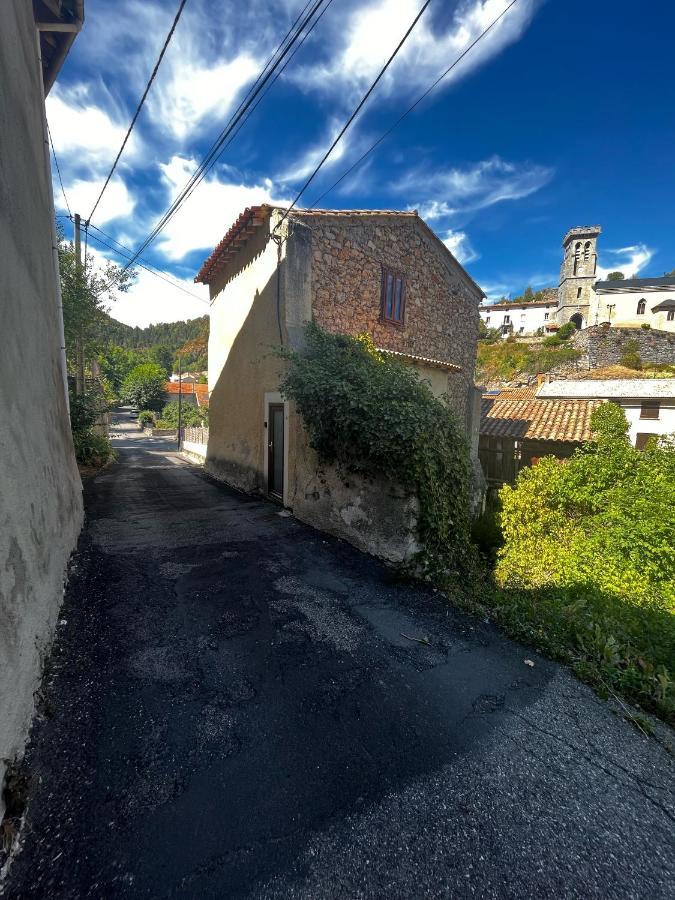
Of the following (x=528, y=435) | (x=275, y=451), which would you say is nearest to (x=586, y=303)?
(x=528, y=435)

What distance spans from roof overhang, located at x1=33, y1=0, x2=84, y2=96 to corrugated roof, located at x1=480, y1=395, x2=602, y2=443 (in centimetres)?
1544

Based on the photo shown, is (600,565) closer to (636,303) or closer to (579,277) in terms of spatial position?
(636,303)

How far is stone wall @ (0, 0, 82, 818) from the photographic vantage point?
6.55 ft

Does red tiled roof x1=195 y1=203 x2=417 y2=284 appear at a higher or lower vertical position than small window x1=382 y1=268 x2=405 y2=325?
higher

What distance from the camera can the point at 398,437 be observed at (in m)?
4.60

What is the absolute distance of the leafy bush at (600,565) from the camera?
339 cm

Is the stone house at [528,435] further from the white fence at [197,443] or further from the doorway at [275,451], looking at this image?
the white fence at [197,443]

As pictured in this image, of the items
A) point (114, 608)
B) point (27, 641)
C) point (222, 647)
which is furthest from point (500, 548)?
point (27, 641)

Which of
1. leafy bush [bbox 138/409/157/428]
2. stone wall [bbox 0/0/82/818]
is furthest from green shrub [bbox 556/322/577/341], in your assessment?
stone wall [bbox 0/0/82/818]

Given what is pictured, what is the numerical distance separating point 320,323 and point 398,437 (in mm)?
3976

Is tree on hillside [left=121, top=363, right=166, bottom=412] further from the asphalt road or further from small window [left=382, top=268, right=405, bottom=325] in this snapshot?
the asphalt road

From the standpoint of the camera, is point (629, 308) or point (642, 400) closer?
point (642, 400)

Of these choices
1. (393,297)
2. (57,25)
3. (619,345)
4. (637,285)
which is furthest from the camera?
(637,285)

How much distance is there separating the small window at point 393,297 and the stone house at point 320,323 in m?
0.03
